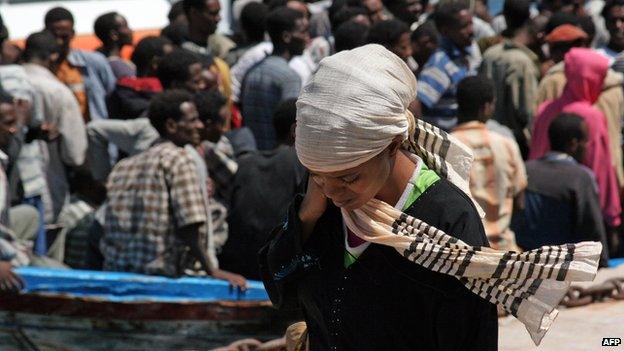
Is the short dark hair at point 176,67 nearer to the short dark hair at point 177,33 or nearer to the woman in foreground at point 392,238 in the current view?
the short dark hair at point 177,33

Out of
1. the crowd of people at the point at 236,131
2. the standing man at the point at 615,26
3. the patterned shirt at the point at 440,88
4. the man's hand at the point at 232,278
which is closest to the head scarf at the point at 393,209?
the crowd of people at the point at 236,131

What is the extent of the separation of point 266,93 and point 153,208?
2.24 meters

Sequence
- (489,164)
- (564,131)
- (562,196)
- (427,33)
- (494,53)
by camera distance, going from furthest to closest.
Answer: (494,53) → (427,33) → (564,131) → (562,196) → (489,164)

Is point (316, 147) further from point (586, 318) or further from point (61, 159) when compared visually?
point (61, 159)

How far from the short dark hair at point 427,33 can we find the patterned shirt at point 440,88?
418 millimetres

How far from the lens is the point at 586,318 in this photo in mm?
5277

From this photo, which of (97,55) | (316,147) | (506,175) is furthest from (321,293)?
(97,55)

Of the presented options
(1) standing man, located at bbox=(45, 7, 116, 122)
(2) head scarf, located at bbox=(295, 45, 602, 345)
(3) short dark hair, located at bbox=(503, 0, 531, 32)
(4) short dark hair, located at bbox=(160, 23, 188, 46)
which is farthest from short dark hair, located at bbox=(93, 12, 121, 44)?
(2) head scarf, located at bbox=(295, 45, 602, 345)

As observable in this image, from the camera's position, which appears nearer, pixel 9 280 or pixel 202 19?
pixel 9 280

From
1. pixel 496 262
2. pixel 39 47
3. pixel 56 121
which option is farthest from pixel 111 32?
pixel 496 262

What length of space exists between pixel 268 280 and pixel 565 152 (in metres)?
4.25

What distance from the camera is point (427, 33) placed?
8.75 m

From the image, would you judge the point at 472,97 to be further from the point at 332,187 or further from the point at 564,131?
the point at 332,187

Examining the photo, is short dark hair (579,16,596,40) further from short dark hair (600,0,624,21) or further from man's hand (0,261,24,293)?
man's hand (0,261,24,293)
